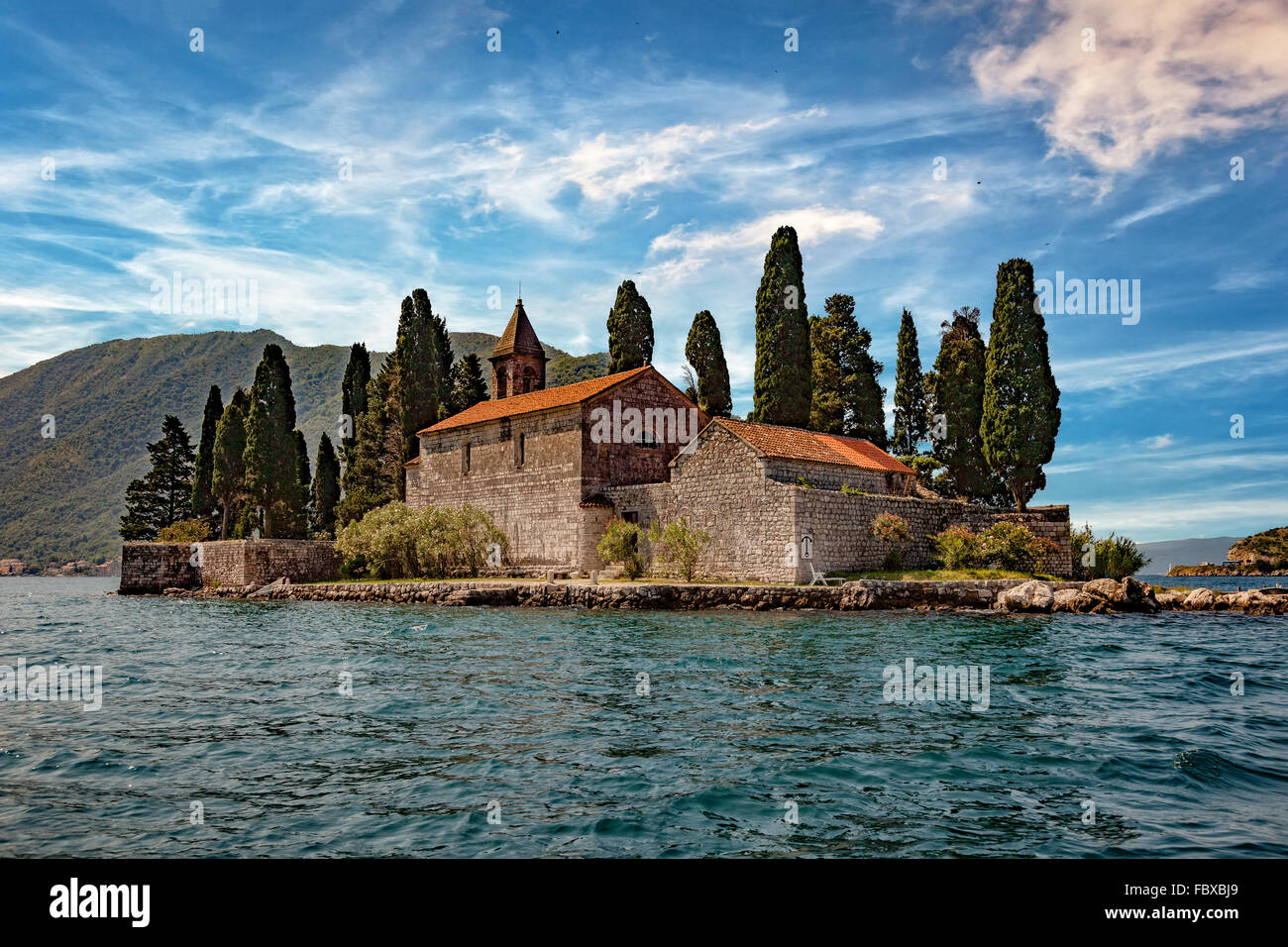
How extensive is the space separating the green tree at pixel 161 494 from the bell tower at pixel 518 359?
23.9 meters

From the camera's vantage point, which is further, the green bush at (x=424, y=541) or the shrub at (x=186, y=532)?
the shrub at (x=186, y=532)

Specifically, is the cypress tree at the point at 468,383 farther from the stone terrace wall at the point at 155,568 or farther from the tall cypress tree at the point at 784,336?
the tall cypress tree at the point at 784,336

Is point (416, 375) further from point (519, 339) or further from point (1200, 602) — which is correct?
point (1200, 602)

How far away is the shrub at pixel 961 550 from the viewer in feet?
98.4

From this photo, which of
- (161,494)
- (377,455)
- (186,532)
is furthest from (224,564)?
(161,494)

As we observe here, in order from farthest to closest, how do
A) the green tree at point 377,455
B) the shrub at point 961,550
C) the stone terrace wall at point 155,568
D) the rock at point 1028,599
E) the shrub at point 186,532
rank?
the shrub at point 186,532
the green tree at point 377,455
the stone terrace wall at point 155,568
the shrub at point 961,550
the rock at point 1028,599

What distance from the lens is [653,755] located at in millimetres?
8469

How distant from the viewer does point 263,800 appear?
7031 millimetres

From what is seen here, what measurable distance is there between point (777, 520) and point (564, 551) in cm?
1165

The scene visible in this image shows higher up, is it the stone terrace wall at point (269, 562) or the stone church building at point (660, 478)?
the stone church building at point (660, 478)

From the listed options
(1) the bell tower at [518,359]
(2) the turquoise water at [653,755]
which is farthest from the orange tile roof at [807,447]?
(1) the bell tower at [518,359]

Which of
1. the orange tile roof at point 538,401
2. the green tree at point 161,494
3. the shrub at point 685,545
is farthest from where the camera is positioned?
the green tree at point 161,494
